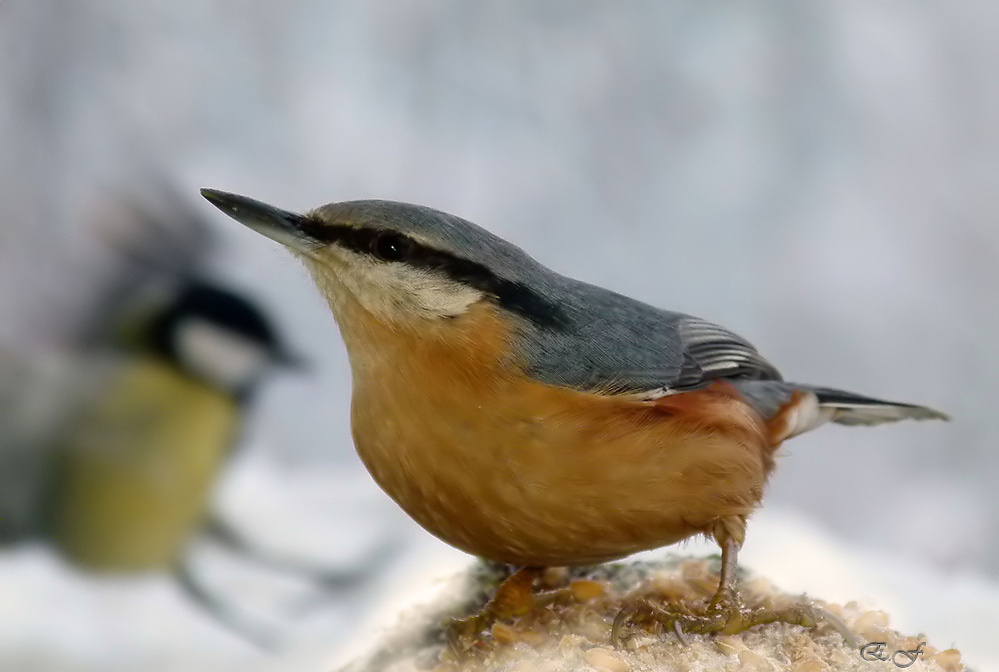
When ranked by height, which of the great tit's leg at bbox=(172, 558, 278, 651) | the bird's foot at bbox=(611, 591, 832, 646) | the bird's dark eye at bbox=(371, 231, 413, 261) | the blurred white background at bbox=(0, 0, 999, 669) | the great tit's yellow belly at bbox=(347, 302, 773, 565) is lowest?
the great tit's leg at bbox=(172, 558, 278, 651)

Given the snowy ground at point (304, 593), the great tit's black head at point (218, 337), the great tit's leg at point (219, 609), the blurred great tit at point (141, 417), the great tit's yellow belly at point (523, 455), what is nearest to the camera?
the great tit's yellow belly at point (523, 455)

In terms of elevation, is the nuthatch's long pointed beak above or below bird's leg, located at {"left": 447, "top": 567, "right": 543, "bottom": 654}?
above

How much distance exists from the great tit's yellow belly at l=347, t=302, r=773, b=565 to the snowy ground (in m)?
0.30

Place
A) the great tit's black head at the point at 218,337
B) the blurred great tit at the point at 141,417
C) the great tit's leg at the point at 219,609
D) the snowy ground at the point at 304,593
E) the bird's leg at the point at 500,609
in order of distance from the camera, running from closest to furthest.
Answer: the bird's leg at the point at 500,609 → the snowy ground at the point at 304,593 → the great tit's leg at the point at 219,609 → the blurred great tit at the point at 141,417 → the great tit's black head at the point at 218,337

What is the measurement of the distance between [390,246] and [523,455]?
1.13 ft

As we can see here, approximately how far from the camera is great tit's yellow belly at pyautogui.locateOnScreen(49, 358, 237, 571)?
6.76 ft

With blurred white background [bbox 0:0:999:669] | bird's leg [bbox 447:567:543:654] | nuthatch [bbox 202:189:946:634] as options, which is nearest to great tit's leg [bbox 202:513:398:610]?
blurred white background [bbox 0:0:999:669]

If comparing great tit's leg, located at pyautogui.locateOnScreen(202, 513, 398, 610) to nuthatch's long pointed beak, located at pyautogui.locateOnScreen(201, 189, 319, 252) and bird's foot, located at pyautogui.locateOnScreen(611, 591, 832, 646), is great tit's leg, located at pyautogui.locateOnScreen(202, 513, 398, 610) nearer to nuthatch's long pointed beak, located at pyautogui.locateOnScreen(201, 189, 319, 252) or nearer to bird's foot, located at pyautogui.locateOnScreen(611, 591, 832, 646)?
bird's foot, located at pyautogui.locateOnScreen(611, 591, 832, 646)

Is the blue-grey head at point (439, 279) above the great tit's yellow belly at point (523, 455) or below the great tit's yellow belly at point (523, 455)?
above

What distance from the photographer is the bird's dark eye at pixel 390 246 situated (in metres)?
1.28

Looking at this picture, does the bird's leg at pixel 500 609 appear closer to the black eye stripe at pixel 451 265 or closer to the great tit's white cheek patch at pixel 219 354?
the black eye stripe at pixel 451 265

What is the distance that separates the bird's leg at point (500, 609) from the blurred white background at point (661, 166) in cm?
77

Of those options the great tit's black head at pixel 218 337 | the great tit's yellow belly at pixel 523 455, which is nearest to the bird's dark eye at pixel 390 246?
the great tit's yellow belly at pixel 523 455

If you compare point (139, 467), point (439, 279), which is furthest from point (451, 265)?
point (139, 467)
